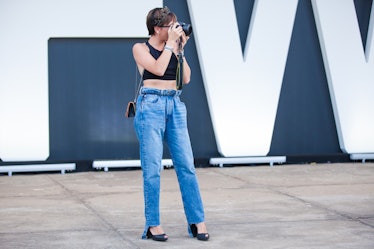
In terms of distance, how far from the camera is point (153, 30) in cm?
654

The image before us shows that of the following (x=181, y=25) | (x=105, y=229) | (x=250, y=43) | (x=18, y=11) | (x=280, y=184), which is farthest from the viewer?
(x=250, y=43)

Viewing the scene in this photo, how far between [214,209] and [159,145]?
176cm

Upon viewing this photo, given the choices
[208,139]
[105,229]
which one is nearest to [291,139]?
[208,139]

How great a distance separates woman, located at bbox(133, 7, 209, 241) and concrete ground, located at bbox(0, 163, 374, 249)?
25cm

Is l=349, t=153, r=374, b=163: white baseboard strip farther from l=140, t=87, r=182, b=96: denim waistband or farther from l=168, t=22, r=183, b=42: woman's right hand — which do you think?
l=168, t=22, r=183, b=42: woman's right hand

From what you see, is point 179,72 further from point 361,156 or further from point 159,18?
point 361,156

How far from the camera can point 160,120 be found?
21.2 feet

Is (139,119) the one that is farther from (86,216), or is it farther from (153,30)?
(86,216)

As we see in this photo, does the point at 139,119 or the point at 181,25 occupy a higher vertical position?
the point at 181,25

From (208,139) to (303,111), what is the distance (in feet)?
4.79

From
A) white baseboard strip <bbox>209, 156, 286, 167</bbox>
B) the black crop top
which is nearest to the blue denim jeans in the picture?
the black crop top

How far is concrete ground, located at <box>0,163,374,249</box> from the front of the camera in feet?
21.5

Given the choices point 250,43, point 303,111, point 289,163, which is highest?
point 250,43

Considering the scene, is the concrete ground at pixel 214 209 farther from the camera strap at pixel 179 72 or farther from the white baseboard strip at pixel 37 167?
the camera strap at pixel 179 72
